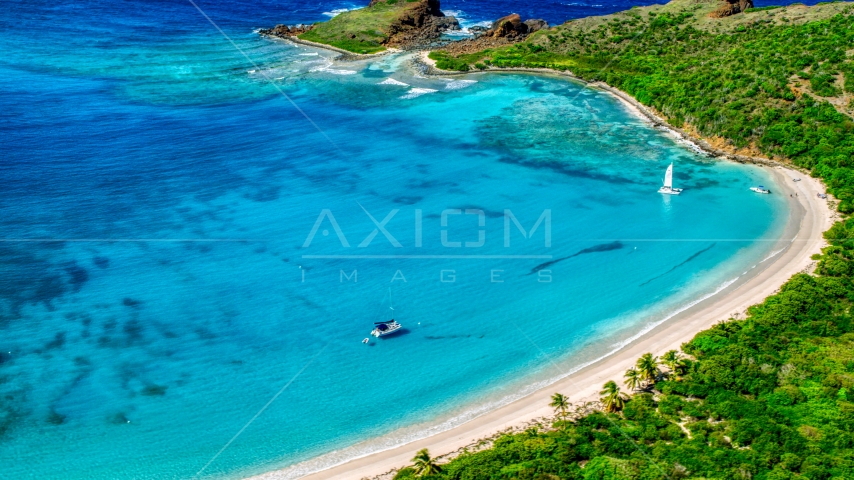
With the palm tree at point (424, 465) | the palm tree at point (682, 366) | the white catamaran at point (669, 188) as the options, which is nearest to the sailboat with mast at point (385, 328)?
→ the palm tree at point (424, 465)

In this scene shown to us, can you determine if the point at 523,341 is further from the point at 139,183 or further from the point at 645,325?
the point at 139,183

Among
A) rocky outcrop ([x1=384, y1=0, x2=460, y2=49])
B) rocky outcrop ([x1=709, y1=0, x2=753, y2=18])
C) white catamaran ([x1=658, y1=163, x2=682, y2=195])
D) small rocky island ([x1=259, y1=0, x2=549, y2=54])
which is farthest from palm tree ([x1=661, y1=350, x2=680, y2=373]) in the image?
rocky outcrop ([x1=384, y1=0, x2=460, y2=49])

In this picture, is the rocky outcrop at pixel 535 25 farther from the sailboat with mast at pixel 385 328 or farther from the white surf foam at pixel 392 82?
the sailboat with mast at pixel 385 328

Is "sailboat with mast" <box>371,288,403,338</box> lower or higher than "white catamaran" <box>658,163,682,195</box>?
lower

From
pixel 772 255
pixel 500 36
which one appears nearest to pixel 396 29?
pixel 500 36

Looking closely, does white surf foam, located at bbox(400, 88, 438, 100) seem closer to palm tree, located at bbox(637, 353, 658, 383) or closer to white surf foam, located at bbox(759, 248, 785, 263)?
white surf foam, located at bbox(759, 248, 785, 263)


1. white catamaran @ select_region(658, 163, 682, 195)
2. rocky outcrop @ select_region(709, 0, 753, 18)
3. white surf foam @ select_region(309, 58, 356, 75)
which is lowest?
white catamaran @ select_region(658, 163, 682, 195)

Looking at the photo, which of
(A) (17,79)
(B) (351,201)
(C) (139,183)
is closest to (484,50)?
(B) (351,201)

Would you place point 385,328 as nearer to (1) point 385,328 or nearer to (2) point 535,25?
(1) point 385,328
